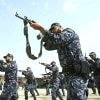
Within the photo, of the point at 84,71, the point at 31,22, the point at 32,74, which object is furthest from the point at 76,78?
the point at 32,74

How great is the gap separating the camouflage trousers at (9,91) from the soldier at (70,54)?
5174 millimetres

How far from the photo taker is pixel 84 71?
5594 mm

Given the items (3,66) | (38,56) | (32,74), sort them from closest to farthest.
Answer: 1. (38,56)
2. (3,66)
3. (32,74)

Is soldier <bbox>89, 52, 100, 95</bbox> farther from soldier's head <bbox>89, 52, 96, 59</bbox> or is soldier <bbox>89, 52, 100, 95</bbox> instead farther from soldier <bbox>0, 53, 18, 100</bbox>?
soldier <bbox>0, 53, 18, 100</bbox>

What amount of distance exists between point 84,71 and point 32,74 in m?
13.8

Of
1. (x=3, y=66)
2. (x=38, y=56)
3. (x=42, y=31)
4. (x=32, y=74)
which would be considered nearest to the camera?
(x=42, y=31)

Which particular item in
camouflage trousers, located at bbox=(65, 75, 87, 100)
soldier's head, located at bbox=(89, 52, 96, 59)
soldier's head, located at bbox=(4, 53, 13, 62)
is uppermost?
soldier's head, located at bbox=(89, 52, 96, 59)

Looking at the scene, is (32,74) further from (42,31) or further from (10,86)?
(42,31)

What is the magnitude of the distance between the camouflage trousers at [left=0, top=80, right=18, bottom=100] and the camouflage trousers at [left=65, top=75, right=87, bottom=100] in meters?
5.24

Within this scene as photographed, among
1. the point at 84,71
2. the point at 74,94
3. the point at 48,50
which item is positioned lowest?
the point at 74,94

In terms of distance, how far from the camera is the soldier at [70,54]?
5.50m

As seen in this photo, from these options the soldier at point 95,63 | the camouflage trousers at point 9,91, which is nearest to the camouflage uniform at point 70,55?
the camouflage trousers at point 9,91

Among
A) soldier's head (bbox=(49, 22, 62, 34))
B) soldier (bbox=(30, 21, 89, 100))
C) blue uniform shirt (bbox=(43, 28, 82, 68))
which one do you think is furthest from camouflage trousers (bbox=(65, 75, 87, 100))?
soldier's head (bbox=(49, 22, 62, 34))

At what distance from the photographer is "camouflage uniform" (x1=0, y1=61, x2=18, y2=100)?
10.6 meters
